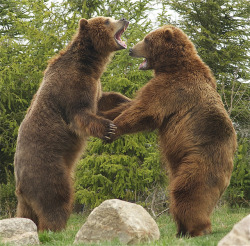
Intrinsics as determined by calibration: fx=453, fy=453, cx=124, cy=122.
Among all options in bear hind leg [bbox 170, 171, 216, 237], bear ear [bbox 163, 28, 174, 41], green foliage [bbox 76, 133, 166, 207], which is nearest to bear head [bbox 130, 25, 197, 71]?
bear ear [bbox 163, 28, 174, 41]

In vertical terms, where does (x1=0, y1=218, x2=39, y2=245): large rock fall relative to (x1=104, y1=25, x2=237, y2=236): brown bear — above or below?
below

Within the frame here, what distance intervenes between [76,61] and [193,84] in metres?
1.58

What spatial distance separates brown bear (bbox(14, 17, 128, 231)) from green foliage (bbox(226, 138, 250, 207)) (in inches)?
204

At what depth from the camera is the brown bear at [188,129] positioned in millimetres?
4793

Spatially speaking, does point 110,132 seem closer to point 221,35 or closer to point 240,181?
point 240,181

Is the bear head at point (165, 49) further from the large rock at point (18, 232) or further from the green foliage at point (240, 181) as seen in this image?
the green foliage at point (240, 181)

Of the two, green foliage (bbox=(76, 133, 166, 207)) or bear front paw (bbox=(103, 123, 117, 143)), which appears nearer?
bear front paw (bbox=(103, 123, 117, 143))

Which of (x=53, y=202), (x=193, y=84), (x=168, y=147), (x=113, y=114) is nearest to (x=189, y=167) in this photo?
(x=168, y=147)

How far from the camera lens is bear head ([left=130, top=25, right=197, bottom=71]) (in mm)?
5320

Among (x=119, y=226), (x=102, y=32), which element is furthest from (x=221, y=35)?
(x=119, y=226)

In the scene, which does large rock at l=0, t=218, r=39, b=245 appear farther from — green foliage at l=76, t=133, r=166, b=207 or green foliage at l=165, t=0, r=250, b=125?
green foliage at l=165, t=0, r=250, b=125

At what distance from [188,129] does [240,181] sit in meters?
5.41

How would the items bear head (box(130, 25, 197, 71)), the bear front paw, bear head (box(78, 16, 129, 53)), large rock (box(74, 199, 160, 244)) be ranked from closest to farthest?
1. large rock (box(74, 199, 160, 244))
2. the bear front paw
3. bear head (box(130, 25, 197, 71))
4. bear head (box(78, 16, 129, 53))

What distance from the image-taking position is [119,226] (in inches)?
176
